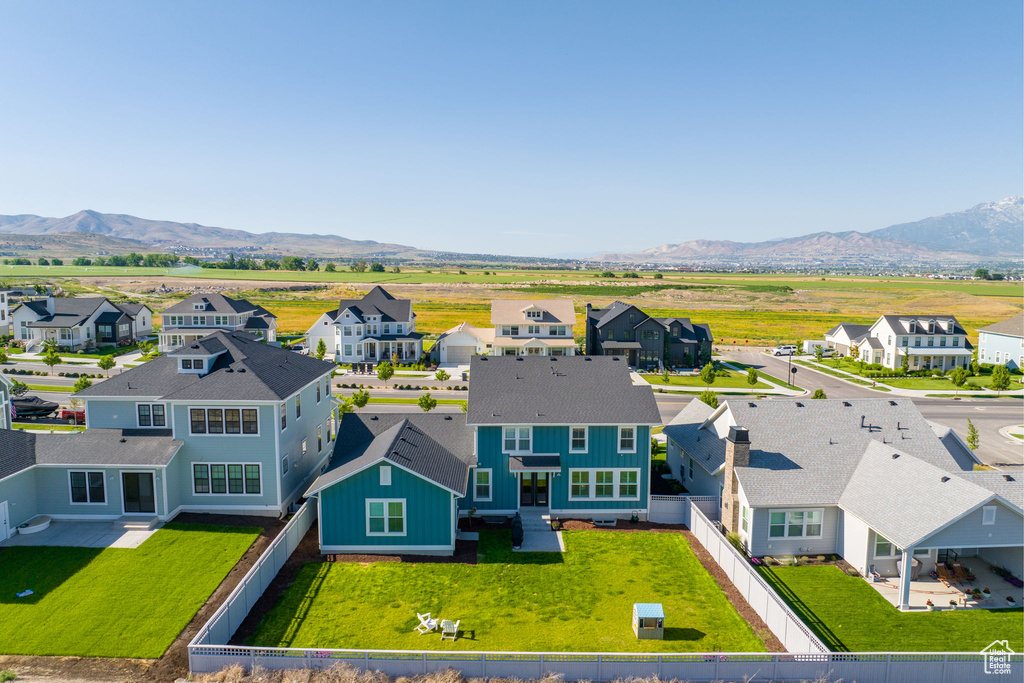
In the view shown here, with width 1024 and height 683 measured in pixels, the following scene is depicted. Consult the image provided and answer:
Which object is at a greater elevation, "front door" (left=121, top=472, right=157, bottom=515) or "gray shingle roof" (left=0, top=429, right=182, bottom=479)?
"gray shingle roof" (left=0, top=429, right=182, bottom=479)

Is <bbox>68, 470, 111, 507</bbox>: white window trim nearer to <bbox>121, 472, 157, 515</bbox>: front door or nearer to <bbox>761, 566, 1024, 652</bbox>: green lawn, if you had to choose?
<bbox>121, 472, 157, 515</bbox>: front door

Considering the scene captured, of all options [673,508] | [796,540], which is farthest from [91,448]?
[796,540]

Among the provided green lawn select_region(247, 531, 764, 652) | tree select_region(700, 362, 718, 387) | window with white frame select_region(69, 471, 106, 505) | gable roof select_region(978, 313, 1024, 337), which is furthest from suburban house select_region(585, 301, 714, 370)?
window with white frame select_region(69, 471, 106, 505)

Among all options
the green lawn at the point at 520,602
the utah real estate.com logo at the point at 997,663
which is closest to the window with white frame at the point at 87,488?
the green lawn at the point at 520,602

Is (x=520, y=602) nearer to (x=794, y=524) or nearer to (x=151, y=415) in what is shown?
(x=794, y=524)

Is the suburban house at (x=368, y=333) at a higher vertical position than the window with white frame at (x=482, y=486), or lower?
higher

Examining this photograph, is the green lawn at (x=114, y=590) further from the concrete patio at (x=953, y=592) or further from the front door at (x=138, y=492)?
the concrete patio at (x=953, y=592)
